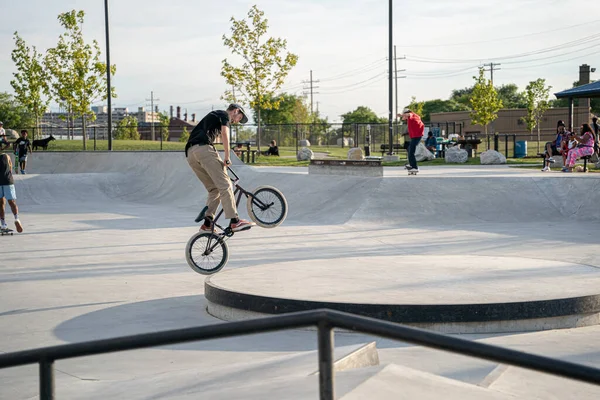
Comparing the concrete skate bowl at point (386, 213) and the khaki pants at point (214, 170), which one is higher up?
the khaki pants at point (214, 170)

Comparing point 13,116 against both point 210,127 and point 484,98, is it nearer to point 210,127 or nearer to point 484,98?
point 484,98

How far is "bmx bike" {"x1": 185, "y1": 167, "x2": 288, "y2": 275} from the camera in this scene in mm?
9406

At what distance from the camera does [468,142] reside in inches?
1256

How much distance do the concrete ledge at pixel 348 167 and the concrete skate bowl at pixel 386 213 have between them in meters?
0.32

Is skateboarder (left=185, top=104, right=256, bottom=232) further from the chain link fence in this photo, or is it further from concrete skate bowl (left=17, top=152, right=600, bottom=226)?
the chain link fence

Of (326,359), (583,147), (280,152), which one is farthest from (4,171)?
(280,152)

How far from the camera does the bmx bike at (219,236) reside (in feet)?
30.9

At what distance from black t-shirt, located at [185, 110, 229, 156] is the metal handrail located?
21.7 ft

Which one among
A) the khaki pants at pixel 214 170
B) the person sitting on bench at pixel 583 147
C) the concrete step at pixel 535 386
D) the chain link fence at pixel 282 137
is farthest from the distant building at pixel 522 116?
the concrete step at pixel 535 386

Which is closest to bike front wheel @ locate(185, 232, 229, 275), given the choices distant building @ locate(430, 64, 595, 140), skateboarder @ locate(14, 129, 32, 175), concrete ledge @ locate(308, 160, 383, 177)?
concrete ledge @ locate(308, 160, 383, 177)

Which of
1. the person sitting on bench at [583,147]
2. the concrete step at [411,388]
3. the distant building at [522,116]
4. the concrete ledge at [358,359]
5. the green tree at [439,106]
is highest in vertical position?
the green tree at [439,106]

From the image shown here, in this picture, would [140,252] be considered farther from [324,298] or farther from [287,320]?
[287,320]

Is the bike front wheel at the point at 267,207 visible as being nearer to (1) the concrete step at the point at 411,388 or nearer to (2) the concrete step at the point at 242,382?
(2) the concrete step at the point at 242,382

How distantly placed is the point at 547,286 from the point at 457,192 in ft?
32.5
